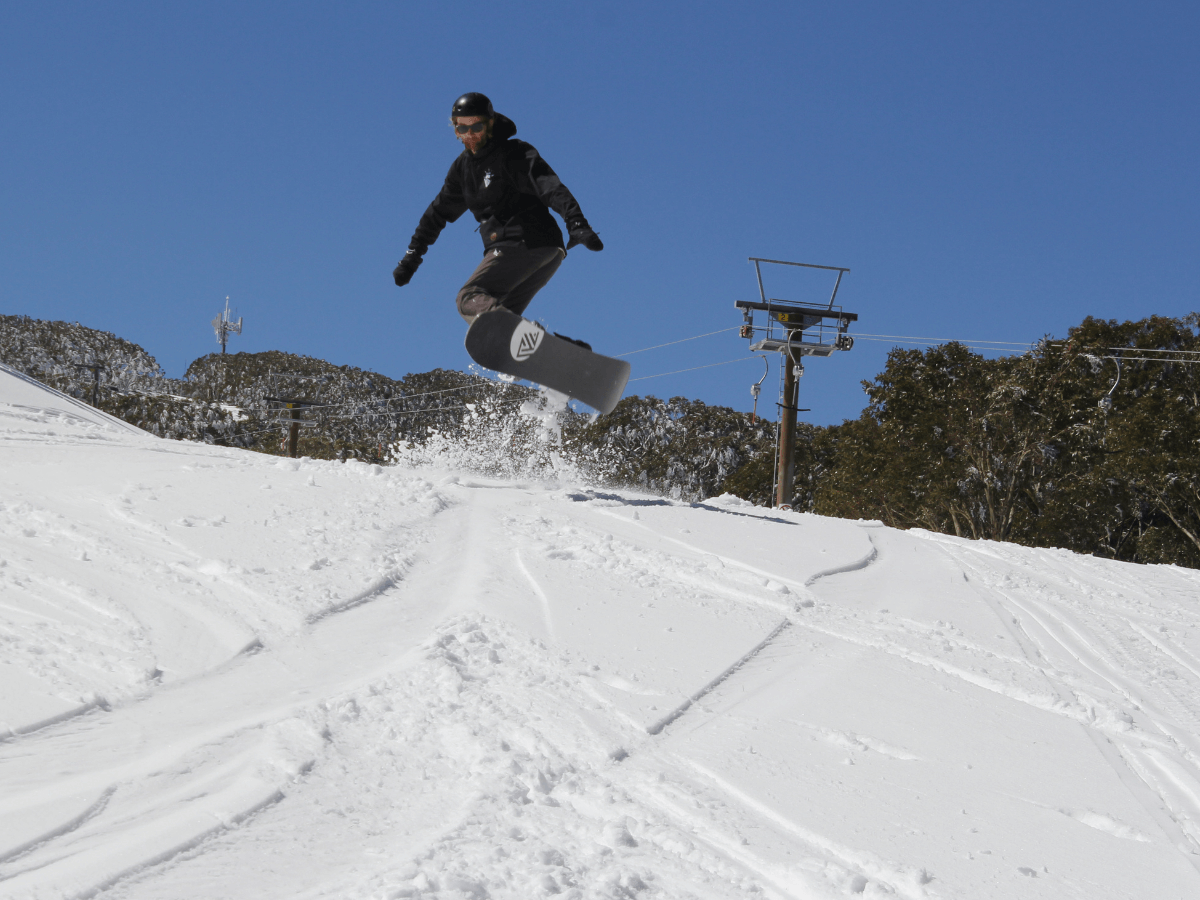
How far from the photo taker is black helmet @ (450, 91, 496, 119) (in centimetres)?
659

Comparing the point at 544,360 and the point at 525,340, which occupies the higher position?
the point at 525,340

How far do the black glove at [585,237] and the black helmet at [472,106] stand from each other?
1.11 metres

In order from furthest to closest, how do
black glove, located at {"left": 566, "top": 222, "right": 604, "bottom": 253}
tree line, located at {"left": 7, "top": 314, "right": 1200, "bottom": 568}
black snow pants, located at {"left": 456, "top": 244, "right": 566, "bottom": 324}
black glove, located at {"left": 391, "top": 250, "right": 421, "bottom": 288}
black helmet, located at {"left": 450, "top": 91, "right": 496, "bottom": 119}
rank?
tree line, located at {"left": 7, "top": 314, "right": 1200, "bottom": 568} < black glove, located at {"left": 391, "top": 250, "right": 421, "bottom": 288} < black snow pants, located at {"left": 456, "top": 244, "right": 566, "bottom": 324} < black helmet, located at {"left": 450, "top": 91, "right": 496, "bottom": 119} < black glove, located at {"left": 566, "top": 222, "right": 604, "bottom": 253}

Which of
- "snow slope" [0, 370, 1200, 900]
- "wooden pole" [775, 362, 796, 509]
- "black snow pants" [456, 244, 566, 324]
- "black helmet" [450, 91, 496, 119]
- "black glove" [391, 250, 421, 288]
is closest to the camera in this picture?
"snow slope" [0, 370, 1200, 900]

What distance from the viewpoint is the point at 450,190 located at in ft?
23.6

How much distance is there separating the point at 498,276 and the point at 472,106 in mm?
1187

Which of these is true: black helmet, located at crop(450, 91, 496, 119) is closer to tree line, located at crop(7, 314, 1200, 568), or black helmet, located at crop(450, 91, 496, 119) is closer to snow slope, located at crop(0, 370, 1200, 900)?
snow slope, located at crop(0, 370, 1200, 900)

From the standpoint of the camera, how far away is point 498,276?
689 centimetres

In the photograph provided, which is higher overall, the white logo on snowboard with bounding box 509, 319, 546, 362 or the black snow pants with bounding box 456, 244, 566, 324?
the black snow pants with bounding box 456, 244, 566, 324

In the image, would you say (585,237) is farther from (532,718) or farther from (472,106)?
(532,718)

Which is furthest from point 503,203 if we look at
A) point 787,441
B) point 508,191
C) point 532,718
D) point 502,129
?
point 787,441

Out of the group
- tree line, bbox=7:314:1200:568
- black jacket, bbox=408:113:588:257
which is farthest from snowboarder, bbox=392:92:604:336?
tree line, bbox=7:314:1200:568

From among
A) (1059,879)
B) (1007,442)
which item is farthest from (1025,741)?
(1007,442)

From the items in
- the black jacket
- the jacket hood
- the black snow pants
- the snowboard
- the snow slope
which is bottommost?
the snow slope
